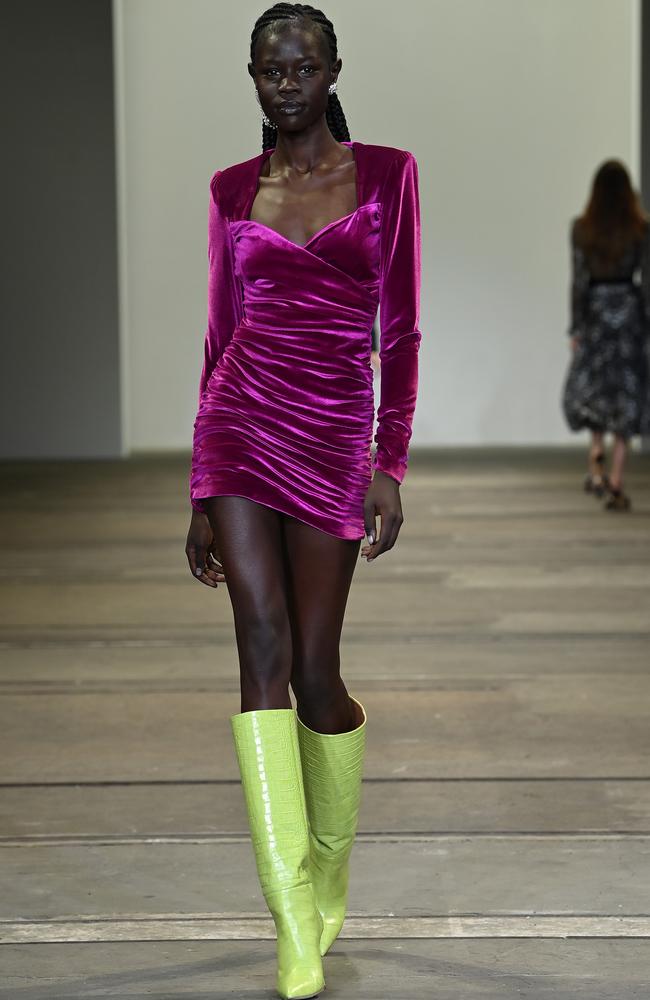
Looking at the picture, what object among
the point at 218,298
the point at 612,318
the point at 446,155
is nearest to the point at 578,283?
the point at 612,318

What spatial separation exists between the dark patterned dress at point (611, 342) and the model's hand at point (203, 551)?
613 cm

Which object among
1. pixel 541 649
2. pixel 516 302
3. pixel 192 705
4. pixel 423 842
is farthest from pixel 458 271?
pixel 423 842

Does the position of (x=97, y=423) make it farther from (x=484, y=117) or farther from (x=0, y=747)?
(x=0, y=747)

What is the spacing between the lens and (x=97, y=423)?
40.0ft

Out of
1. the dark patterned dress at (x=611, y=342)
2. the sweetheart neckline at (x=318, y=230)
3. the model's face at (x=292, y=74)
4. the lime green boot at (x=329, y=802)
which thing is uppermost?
the model's face at (x=292, y=74)

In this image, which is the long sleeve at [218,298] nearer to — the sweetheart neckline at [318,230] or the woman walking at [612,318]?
the sweetheart neckline at [318,230]

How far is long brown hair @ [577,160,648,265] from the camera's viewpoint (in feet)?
26.4

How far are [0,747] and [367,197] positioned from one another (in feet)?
6.10

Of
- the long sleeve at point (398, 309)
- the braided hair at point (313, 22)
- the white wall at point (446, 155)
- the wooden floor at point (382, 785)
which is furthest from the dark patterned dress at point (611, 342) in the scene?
the long sleeve at point (398, 309)

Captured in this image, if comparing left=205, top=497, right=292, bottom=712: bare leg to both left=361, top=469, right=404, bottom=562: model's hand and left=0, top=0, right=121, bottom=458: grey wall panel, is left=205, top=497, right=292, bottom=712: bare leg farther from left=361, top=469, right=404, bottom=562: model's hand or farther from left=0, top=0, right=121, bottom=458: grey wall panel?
left=0, top=0, right=121, bottom=458: grey wall panel

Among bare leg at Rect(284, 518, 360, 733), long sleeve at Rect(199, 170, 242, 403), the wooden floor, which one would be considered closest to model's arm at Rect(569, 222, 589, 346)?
the wooden floor

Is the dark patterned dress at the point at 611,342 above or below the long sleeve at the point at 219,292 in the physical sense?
below

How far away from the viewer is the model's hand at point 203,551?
2396 millimetres

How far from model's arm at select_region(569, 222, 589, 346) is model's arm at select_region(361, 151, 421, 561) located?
6.13 metres
